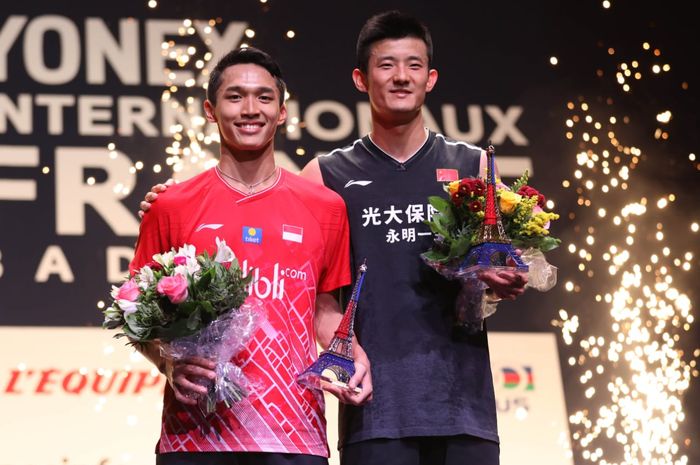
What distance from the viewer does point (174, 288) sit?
2438 millimetres

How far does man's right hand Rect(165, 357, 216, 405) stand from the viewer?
253 centimetres

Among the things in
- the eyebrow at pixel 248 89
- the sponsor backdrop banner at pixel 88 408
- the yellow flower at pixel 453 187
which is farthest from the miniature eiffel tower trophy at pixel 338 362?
the sponsor backdrop banner at pixel 88 408

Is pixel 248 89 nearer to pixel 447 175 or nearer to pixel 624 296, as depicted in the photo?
pixel 447 175

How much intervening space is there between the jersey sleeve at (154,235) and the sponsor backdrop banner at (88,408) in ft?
6.12

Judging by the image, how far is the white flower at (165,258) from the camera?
2553mm

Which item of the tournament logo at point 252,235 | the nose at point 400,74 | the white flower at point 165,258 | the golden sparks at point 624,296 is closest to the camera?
the white flower at point 165,258

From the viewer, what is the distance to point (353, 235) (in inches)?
120

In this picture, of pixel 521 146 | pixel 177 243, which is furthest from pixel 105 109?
pixel 177 243

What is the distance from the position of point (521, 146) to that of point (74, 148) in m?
2.09

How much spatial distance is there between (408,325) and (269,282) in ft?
1.38

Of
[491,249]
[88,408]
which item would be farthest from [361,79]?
[88,408]

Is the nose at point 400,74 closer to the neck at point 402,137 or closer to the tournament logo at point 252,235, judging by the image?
the neck at point 402,137

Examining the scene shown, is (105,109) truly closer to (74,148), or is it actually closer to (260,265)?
Answer: (74,148)

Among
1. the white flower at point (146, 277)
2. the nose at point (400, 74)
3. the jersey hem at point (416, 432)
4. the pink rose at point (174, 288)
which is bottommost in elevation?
the jersey hem at point (416, 432)
